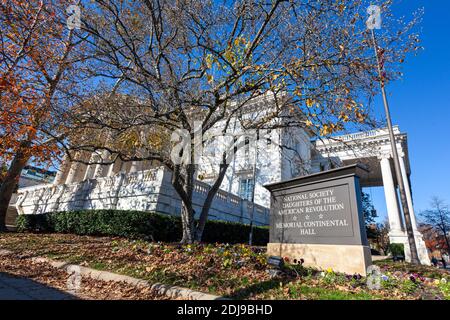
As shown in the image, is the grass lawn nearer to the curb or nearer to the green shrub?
the curb

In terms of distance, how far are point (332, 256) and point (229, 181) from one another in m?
21.1

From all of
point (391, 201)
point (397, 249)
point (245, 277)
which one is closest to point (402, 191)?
point (245, 277)

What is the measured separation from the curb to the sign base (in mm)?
3280

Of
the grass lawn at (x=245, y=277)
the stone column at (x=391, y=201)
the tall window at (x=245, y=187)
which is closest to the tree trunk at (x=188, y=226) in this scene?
the grass lawn at (x=245, y=277)

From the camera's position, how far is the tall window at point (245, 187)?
84.0 feet

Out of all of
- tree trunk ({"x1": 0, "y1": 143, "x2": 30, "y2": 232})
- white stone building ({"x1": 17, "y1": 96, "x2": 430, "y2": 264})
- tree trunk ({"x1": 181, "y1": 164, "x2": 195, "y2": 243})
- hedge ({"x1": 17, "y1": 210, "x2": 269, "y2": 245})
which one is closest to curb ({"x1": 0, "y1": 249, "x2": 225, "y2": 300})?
tree trunk ({"x1": 181, "y1": 164, "x2": 195, "y2": 243})

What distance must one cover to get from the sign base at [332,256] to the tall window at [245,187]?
18659 millimetres

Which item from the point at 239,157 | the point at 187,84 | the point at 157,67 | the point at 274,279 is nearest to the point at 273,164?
the point at 239,157

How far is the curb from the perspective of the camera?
151 inches

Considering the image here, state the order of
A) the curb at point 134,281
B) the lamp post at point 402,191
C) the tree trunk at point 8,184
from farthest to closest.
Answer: the tree trunk at point 8,184, the lamp post at point 402,191, the curb at point 134,281

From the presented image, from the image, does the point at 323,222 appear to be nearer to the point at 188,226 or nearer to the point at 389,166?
the point at 188,226

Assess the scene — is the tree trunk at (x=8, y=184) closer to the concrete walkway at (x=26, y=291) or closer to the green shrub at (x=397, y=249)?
the concrete walkway at (x=26, y=291)

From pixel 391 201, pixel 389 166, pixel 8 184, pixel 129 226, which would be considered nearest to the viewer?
pixel 129 226

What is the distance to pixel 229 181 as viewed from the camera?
88.1ft
